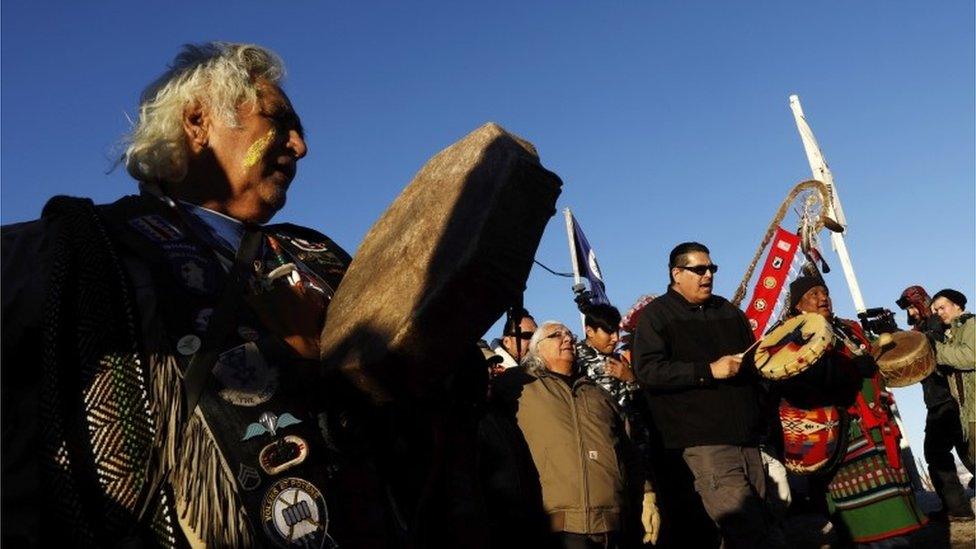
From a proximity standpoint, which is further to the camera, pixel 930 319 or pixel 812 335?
pixel 930 319

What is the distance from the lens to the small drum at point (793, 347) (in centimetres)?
536

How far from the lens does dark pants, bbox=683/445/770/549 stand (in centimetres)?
526

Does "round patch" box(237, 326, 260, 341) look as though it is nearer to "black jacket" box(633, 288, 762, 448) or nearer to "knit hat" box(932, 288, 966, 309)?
"black jacket" box(633, 288, 762, 448)

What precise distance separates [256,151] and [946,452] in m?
8.81

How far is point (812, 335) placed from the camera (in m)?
5.52

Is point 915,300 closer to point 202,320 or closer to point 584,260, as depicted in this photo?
point 584,260

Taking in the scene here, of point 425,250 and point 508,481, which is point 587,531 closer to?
point 508,481

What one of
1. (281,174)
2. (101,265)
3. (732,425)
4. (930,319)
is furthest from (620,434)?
(930,319)

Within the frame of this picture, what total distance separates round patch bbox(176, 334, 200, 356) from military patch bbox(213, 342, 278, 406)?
5 cm

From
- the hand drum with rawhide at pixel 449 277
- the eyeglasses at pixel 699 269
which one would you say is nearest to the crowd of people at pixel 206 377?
the hand drum with rawhide at pixel 449 277

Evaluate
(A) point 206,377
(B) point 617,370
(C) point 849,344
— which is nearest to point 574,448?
(B) point 617,370

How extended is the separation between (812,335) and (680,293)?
0.91 m

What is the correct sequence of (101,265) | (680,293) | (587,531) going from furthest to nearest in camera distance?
(680,293) → (587,531) → (101,265)

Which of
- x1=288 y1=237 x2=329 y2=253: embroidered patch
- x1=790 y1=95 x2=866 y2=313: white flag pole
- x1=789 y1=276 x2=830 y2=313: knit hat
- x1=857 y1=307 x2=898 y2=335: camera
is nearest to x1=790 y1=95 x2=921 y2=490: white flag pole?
x1=790 y1=95 x2=866 y2=313: white flag pole
